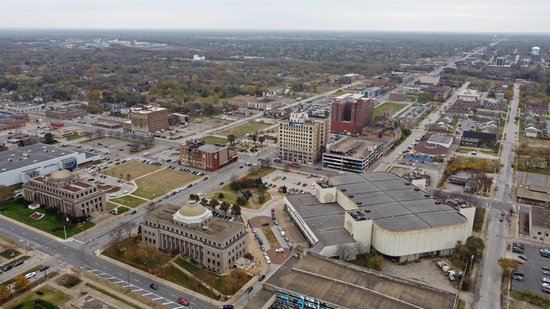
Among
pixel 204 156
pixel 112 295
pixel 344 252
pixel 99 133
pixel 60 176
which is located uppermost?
pixel 60 176

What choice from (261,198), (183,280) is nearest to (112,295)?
(183,280)

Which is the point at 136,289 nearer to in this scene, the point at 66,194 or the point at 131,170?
the point at 66,194

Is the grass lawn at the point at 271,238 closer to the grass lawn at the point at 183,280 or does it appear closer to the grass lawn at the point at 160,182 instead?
the grass lawn at the point at 183,280

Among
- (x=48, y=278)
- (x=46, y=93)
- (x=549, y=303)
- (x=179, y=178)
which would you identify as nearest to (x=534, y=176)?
(x=549, y=303)

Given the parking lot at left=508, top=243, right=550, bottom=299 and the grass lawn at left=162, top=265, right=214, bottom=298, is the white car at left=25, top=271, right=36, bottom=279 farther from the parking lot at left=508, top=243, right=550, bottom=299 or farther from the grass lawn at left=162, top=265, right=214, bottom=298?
the parking lot at left=508, top=243, right=550, bottom=299

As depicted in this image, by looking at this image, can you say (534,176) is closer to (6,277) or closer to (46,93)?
(6,277)

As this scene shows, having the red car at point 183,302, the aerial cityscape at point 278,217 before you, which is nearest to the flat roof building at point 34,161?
the aerial cityscape at point 278,217
